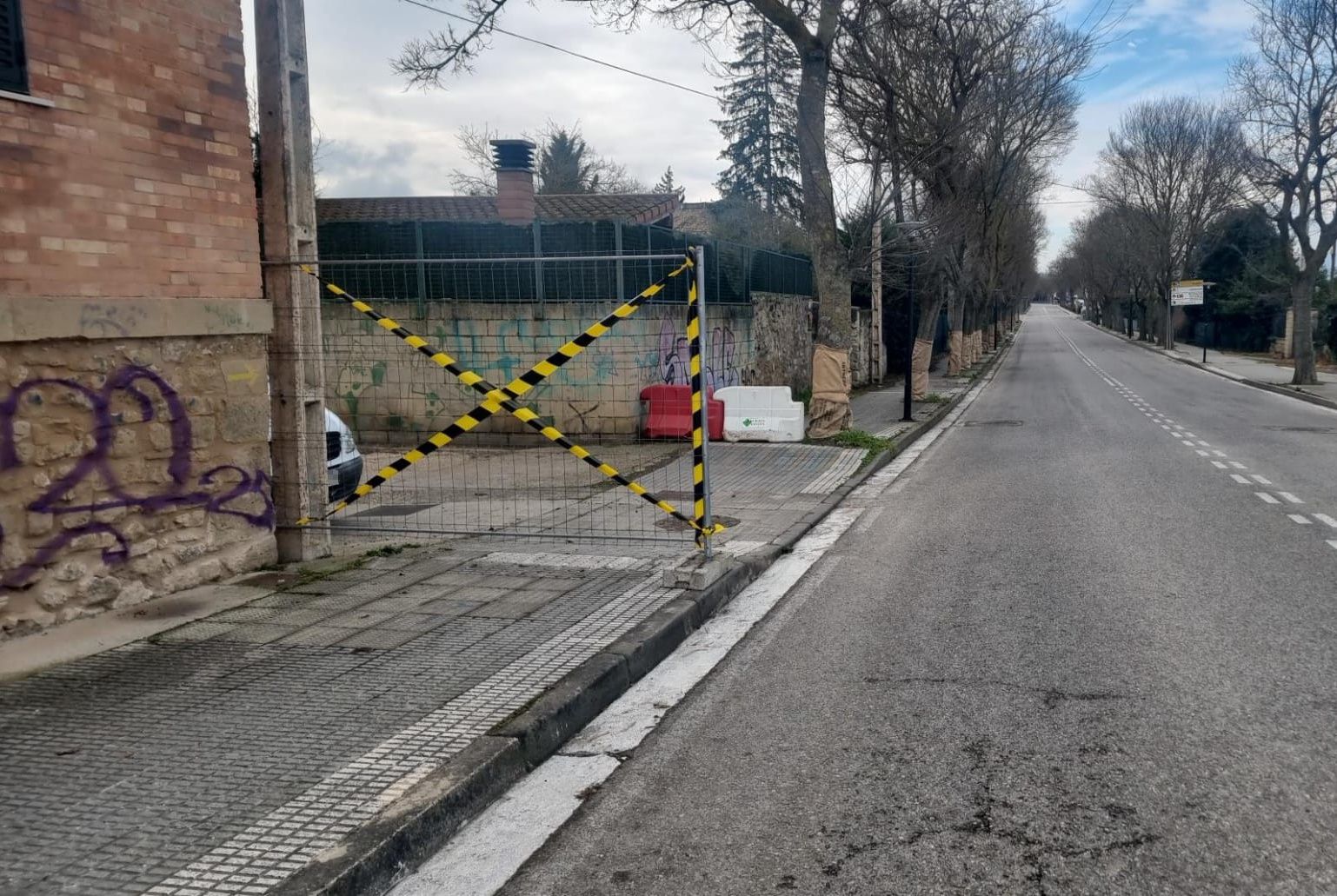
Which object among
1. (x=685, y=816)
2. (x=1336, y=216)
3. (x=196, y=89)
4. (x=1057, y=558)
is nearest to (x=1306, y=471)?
(x=1057, y=558)

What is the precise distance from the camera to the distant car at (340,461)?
900 cm

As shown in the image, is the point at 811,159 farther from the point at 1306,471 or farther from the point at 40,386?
the point at 40,386

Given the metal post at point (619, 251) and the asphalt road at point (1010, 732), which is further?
the metal post at point (619, 251)

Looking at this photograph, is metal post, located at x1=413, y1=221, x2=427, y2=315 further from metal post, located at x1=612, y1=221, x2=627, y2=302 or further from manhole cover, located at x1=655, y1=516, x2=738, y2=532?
manhole cover, located at x1=655, y1=516, x2=738, y2=532

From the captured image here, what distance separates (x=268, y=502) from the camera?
23.5 ft

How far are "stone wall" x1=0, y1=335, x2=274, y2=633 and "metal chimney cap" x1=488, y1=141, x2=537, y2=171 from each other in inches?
449

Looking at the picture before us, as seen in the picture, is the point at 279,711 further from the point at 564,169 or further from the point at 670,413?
the point at 564,169

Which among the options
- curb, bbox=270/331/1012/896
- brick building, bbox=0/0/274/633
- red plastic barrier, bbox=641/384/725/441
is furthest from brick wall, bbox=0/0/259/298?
red plastic barrier, bbox=641/384/725/441

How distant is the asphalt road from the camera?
3.39m

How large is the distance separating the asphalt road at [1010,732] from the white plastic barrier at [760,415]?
6.22 m

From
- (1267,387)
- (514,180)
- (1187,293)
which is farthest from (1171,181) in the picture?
(514,180)

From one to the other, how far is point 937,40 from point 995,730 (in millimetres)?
17004

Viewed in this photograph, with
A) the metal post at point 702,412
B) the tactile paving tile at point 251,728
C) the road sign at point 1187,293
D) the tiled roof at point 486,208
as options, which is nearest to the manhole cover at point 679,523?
the metal post at point 702,412

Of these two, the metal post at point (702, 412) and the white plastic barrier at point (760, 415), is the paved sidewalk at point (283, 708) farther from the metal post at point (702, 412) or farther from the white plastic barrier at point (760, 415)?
the white plastic barrier at point (760, 415)
